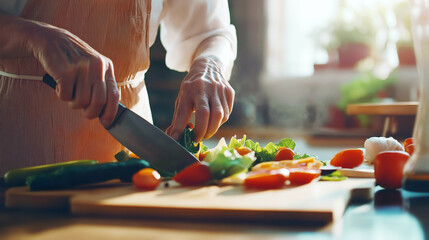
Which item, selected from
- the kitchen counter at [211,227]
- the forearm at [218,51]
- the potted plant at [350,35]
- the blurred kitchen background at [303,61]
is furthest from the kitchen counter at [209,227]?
the potted plant at [350,35]

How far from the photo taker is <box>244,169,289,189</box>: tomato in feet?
2.77

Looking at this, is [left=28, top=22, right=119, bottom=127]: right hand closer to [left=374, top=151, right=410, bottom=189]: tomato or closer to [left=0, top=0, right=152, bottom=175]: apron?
[left=0, top=0, right=152, bottom=175]: apron

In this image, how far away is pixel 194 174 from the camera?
875 mm

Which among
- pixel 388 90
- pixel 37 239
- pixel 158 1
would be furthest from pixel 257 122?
pixel 37 239

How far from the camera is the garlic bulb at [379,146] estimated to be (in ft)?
3.85

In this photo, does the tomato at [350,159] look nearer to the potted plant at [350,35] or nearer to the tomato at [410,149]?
the tomato at [410,149]

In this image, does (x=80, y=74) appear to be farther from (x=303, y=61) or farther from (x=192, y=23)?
(x=303, y=61)

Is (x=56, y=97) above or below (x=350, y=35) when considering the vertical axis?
below

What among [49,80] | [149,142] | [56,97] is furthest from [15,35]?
[149,142]

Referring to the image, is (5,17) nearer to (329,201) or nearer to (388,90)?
(329,201)

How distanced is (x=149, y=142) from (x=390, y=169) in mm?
455

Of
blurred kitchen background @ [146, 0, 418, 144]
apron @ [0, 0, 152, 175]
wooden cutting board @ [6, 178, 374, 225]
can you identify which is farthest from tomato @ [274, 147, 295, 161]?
blurred kitchen background @ [146, 0, 418, 144]

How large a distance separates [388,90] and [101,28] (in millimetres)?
3615

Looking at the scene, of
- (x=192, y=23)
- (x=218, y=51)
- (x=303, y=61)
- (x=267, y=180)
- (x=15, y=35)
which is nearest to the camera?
(x=267, y=180)
